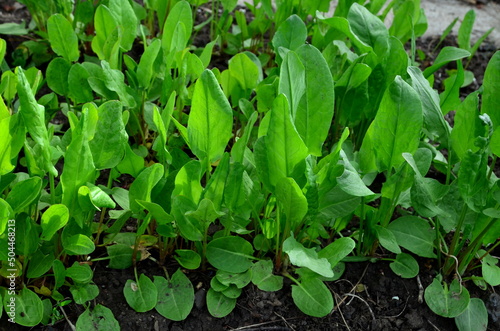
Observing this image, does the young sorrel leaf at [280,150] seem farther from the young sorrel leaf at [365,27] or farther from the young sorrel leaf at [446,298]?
the young sorrel leaf at [365,27]

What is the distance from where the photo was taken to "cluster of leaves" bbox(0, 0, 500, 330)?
1.26 meters

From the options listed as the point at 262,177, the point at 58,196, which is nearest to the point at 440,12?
the point at 262,177

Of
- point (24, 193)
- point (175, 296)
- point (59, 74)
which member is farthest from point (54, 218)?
point (59, 74)

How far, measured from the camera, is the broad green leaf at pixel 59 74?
167 centimetres

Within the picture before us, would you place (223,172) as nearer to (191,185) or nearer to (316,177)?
(191,185)

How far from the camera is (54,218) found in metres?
1.24

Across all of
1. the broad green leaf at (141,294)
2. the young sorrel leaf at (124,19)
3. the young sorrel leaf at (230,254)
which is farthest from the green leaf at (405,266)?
the young sorrel leaf at (124,19)

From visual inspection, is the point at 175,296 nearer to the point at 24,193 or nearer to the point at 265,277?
the point at 265,277

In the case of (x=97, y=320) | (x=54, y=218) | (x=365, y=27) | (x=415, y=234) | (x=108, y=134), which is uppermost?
(x=365, y=27)

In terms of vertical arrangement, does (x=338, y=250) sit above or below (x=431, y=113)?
below

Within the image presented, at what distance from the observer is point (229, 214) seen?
54.6 inches

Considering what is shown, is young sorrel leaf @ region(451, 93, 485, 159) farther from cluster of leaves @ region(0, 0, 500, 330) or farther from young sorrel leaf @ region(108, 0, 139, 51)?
young sorrel leaf @ region(108, 0, 139, 51)

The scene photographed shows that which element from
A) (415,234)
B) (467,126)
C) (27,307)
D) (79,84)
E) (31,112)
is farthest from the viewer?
(79,84)

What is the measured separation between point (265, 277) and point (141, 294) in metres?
0.28
